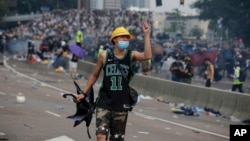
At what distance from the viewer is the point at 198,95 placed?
22.3 metres

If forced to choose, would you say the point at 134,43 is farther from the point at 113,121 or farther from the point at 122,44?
the point at 122,44

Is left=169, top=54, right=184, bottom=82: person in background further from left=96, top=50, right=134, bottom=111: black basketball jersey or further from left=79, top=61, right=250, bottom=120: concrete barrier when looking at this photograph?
left=96, top=50, right=134, bottom=111: black basketball jersey

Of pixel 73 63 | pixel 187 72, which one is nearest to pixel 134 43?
pixel 73 63

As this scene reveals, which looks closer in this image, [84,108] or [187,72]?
[84,108]

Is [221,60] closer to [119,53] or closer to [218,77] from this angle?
[218,77]

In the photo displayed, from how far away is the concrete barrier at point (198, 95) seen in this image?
A: 1945 centimetres

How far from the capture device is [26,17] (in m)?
119

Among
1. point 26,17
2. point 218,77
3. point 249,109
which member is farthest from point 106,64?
point 26,17

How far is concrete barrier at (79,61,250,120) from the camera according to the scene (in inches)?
766

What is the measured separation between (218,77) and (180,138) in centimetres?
2414

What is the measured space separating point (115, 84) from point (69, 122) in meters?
7.19

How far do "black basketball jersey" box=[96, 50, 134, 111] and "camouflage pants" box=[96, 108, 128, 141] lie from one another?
0.06 metres

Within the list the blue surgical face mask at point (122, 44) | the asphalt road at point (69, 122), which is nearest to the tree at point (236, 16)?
the asphalt road at point (69, 122)

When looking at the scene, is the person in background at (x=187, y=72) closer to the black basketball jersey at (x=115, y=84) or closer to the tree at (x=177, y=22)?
the black basketball jersey at (x=115, y=84)
